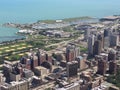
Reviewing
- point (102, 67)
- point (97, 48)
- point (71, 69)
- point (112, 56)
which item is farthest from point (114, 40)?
point (71, 69)

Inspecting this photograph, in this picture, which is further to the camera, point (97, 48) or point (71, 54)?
point (97, 48)

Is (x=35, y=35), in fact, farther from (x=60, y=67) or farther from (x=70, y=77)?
(x=70, y=77)

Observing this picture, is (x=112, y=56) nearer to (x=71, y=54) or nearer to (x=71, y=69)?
(x=71, y=54)

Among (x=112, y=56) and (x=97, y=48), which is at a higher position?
(x=97, y=48)

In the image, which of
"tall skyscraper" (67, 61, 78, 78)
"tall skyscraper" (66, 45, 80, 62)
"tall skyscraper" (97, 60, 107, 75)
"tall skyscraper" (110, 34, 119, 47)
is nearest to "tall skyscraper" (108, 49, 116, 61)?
"tall skyscraper" (97, 60, 107, 75)

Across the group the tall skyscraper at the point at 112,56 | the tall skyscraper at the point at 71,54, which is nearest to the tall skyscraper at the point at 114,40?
the tall skyscraper at the point at 112,56

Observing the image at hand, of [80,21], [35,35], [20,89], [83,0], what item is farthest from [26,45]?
[83,0]

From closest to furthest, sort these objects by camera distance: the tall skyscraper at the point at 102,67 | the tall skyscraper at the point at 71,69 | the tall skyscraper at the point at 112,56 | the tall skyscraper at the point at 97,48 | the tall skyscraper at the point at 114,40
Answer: the tall skyscraper at the point at 71,69
the tall skyscraper at the point at 102,67
the tall skyscraper at the point at 112,56
the tall skyscraper at the point at 97,48
the tall skyscraper at the point at 114,40

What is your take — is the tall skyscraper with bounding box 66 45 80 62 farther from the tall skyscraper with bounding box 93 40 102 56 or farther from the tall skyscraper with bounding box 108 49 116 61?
the tall skyscraper with bounding box 108 49 116 61

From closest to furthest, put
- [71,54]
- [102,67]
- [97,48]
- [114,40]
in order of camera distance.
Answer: [102,67], [71,54], [97,48], [114,40]

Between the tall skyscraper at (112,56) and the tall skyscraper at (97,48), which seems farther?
the tall skyscraper at (97,48)

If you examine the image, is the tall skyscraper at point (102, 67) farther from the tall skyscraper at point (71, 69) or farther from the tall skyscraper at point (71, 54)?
the tall skyscraper at point (71, 54)
